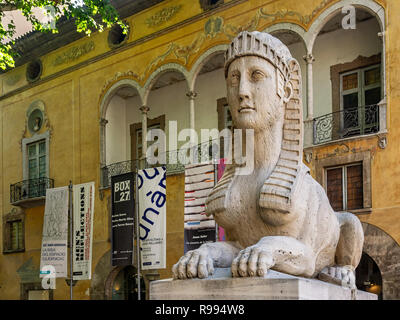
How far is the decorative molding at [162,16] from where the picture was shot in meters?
20.2

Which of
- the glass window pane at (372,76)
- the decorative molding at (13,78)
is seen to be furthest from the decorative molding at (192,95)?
the decorative molding at (13,78)

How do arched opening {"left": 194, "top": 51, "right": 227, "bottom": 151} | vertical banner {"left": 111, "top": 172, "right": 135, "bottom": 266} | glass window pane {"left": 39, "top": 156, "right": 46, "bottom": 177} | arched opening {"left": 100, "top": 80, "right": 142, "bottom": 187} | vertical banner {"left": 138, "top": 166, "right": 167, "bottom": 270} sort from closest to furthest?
vertical banner {"left": 138, "top": 166, "right": 167, "bottom": 270} → vertical banner {"left": 111, "top": 172, "right": 135, "bottom": 266} → arched opening {"left": 194, "top": 51, "right": 227, "bottom": 151} → arched opening {"left": 100, "top": 80, "right": 142, "bottom": 187} → glass window pane {"left": 39, "top": 156, "right": 46, "bottom": 177}

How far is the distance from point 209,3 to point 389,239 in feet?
29.3

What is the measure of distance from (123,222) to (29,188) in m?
10.8

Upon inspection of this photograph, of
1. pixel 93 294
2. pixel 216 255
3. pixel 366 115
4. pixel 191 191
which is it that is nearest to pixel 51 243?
pixel 191 191

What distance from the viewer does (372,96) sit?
663 inches

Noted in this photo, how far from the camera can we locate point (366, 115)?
16422mm

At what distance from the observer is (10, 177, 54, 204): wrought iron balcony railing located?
2352cm

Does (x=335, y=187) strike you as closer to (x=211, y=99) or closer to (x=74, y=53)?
(x=211, y=99)

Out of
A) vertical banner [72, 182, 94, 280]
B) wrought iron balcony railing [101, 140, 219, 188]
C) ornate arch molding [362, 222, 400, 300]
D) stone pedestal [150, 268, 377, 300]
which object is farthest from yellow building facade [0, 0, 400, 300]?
stone pedestal [150, 268, 377, 300]

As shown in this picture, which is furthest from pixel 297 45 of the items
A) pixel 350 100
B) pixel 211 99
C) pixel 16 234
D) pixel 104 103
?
pixel 16 234

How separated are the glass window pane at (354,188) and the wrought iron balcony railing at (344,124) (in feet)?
3.79

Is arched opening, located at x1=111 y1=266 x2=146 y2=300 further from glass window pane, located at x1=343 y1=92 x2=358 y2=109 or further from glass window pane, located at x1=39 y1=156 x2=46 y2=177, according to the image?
glass window pane, located at x1=343 y1=92 x2=358 y2=109

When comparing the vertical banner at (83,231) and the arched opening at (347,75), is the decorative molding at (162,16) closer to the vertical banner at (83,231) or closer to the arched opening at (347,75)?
the arched opening at (347,75)
